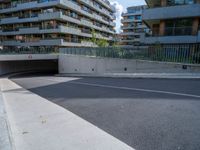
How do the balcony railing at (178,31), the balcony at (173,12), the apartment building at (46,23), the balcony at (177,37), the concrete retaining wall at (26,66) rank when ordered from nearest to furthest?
the balcony at (173,12) < the balcony at (177,37) < the balcony railing at (178,31) < the concrete retaining wall at (26,66) < the apartment building at (46,23)

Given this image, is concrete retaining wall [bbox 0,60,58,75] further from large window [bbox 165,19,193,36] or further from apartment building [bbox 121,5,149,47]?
apartment building [bbox 121,5,149,47]

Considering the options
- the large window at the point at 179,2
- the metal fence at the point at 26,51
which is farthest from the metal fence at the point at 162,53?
the metal fence at the point at 26,51

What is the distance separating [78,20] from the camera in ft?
145

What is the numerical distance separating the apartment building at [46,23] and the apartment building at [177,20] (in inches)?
895

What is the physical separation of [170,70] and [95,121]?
10.3m

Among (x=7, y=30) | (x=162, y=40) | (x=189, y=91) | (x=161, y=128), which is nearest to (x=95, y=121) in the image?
(x=161, y=128)

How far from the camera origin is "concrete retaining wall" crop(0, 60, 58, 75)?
98.3 feet

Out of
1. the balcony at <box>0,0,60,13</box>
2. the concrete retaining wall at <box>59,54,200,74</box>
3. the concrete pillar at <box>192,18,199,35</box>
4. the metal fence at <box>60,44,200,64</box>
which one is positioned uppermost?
the balcony at <box>0,0,60,13</box>

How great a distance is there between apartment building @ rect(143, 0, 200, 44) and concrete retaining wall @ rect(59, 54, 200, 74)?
5950 mm

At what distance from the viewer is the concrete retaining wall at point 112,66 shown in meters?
13.4

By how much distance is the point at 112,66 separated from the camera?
723 inches

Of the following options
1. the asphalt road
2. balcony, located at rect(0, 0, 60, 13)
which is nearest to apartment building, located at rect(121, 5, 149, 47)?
balcony, located at rect(0, 0, 60, 13)

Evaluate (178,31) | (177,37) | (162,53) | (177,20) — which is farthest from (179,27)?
(162,53)

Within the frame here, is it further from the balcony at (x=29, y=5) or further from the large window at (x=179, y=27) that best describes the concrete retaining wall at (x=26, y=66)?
the large window at (x=179, y=27)
